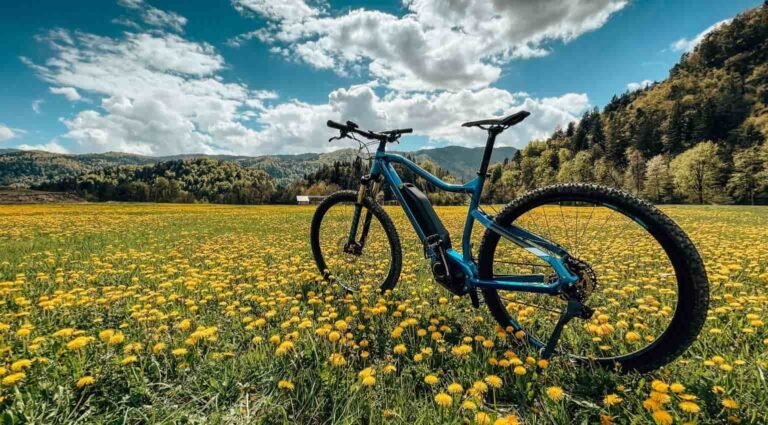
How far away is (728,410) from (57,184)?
589ft

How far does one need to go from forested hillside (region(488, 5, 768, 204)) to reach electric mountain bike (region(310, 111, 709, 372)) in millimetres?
48492

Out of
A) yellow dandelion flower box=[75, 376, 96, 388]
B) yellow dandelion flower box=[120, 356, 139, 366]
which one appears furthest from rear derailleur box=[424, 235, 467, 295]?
yellow dandelion flower box=[75, 376, 96, 388]

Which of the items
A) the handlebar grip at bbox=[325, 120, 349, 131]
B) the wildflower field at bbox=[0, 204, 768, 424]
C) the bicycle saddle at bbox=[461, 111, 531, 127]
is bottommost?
the wildflower field at bbox=[0, 204, 768, 424]

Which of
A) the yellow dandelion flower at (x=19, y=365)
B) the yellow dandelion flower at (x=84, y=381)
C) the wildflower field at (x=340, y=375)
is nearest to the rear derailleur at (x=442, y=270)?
the wildflower field at (x=340, y=375)

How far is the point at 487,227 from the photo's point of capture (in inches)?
120

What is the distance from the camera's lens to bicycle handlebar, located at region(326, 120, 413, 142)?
436cm

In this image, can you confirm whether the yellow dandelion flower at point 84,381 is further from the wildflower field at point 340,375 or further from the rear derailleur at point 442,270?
the rear derailleur at point 442,270

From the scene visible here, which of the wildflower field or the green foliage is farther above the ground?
the green foliage

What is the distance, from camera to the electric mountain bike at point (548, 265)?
7.29 feet

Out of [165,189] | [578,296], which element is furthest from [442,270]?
[165,189]

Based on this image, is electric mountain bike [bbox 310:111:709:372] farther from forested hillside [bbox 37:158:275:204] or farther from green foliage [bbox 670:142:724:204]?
forested hillside [bbox 37:158:275:204]

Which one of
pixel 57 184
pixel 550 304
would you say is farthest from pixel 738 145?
pixel 57 184

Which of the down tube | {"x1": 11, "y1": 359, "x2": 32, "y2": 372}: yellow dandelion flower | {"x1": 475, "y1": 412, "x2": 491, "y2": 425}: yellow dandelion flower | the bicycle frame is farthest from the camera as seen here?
the down tube

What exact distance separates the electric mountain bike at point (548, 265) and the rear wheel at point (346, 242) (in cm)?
2
